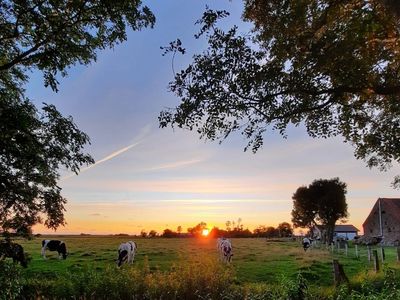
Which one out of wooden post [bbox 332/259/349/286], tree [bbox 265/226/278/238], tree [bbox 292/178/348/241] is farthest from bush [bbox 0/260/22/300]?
tree [bbox 265/226/278/238]

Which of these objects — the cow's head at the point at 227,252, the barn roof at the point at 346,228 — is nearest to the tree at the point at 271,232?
the barn roof at the point at 346,228

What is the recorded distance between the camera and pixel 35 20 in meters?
12.7

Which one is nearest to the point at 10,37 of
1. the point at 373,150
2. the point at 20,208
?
the point at 20,208

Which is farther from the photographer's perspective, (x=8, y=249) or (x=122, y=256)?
(x=122, y=256)

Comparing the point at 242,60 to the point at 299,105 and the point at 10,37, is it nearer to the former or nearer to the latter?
the point at 299,105

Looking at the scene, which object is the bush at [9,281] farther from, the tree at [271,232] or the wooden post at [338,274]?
the tree at [271,232]

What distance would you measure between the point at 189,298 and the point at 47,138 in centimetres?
751

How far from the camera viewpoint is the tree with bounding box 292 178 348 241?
8400 centimetres

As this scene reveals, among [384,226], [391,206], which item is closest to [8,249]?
[391,206]

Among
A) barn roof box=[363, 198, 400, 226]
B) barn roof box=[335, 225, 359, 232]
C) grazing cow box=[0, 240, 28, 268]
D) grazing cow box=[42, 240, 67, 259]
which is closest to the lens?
grazing cow box=[0, 240, 28, 268]

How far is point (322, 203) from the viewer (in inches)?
3324

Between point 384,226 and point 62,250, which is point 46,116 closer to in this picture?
point 62,250

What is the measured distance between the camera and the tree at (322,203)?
8400 centimetres

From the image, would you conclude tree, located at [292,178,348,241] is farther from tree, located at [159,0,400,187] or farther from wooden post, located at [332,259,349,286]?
tree, located at [159,0,400,187]
